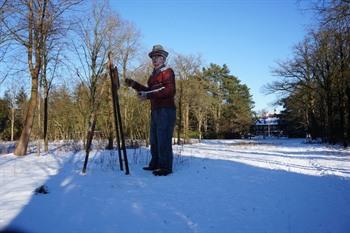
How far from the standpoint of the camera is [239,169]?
309 inches

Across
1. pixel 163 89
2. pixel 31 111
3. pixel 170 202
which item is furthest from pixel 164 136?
pixel 31 111

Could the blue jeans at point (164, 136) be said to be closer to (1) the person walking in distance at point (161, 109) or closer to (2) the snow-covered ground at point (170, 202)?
(1) the person walking in distance at point (161, 109)

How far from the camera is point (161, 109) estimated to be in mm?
7066

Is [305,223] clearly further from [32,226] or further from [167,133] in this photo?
[167,133]

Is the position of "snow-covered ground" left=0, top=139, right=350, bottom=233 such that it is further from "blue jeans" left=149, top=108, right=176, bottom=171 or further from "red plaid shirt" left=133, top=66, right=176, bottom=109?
"red plaid shirt" left=133, top=66, right=176, bottom=109

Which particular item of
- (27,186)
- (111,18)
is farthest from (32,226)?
(111,18)

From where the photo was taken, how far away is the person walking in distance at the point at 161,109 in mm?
6977

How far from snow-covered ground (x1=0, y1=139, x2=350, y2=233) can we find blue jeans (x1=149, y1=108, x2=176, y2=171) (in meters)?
0.32

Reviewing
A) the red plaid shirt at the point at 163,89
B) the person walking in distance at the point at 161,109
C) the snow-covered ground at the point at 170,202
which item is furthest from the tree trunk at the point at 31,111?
the red plaid shirt at the point at 163,89

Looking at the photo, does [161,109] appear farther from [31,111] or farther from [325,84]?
[325,84]

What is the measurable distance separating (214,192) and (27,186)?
102 inches

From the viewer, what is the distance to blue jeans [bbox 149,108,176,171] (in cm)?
694

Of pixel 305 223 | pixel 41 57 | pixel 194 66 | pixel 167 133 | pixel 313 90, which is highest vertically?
pixel 194 66

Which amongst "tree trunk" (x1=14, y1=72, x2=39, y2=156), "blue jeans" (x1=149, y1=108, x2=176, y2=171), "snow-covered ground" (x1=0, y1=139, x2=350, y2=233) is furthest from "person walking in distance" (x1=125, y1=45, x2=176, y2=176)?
"tree trunk" (x1=14, y1=72, x2=39, y2=156)
